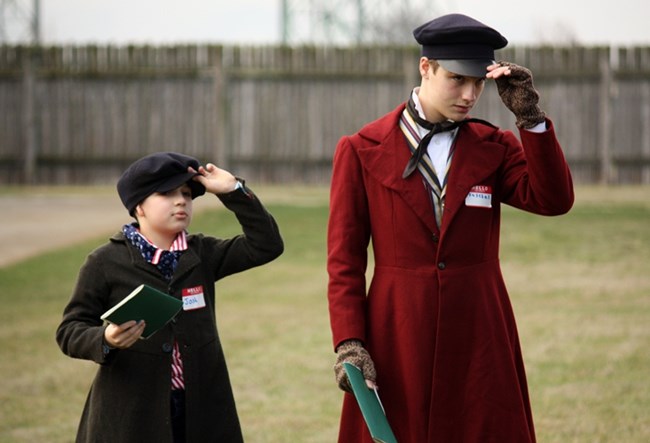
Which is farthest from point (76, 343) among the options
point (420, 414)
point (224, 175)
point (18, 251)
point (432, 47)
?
point (18, 251)

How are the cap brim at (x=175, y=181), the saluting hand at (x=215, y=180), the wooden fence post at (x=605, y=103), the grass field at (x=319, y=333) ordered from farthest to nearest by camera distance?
the wooden fence post at (x=605, y=103) < the grass field at (x=319, y=333) < the saluting hand at (x=215, y=180) < the cap brim at (x=175, y=181)

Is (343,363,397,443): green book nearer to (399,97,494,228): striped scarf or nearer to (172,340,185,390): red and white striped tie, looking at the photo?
(399,97,494,228): striped scarf

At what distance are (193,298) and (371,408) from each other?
3.02 feet

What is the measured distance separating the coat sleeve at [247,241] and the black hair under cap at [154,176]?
7.5 inches

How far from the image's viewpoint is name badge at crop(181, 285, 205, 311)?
14.0 feet

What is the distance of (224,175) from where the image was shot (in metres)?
4.38

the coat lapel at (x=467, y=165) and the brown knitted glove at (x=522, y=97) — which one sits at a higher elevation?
the brown knitted glove at (x=522, y=97)

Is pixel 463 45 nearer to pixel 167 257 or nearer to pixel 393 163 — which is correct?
pixel 393 163

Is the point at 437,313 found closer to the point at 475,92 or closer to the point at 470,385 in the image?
the point at 470,385

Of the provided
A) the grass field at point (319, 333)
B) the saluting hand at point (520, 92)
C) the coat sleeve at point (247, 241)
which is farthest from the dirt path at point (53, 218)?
the saluting hand at point (520, 92)

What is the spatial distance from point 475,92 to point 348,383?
3.24 ft

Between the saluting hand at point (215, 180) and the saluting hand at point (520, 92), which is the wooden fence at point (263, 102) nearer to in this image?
the saluting hand at point (215, 180)

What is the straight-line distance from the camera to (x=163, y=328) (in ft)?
14.0

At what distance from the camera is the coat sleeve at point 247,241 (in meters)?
4.41
